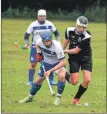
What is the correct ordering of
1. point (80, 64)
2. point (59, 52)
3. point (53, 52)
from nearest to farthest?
point (59, 52) → point (53, 52) → point (80, 64)

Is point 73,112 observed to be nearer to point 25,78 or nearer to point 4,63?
point 25,78

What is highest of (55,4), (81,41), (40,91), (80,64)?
(81,41)

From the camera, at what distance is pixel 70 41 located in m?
12.1

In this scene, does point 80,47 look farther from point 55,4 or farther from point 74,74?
point 55,4

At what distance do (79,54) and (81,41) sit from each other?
0.37 m

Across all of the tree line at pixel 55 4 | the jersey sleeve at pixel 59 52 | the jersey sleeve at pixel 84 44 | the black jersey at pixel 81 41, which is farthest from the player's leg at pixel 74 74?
the tree line at pixel 55 4

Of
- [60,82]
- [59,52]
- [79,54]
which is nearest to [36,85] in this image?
[60,82]

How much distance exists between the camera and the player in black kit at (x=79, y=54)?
11.9 meters

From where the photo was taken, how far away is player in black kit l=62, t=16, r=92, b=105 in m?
11.9

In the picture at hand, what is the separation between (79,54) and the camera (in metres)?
12.1

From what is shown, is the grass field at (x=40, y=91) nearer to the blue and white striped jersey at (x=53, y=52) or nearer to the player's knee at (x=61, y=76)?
the player's knee at (x=61, y=76)

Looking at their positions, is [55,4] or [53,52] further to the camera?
[55,4]

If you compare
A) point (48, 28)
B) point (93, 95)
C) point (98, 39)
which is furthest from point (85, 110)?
point (98, 39)

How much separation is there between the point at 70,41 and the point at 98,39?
21.4m
